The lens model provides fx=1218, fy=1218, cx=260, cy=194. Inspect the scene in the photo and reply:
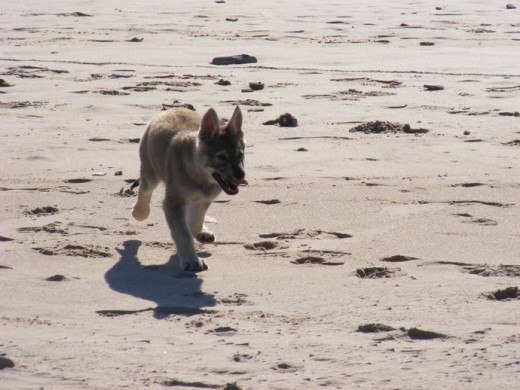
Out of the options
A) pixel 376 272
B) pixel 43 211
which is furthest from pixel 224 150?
pixel 43 211

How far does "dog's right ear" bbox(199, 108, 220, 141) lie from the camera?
24.2ft

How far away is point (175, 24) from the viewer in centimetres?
1964

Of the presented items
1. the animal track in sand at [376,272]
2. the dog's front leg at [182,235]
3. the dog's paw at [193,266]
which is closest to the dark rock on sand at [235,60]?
the dog's front leg at [182,235]

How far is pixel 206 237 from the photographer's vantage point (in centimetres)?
772

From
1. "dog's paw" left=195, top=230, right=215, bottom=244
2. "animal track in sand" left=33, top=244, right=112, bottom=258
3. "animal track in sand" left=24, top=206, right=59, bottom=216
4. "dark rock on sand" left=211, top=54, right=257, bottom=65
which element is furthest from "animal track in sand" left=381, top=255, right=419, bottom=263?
"dark rock on sand" left=211, top=54, right=257, bottom=65

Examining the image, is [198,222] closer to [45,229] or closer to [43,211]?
[45,229]

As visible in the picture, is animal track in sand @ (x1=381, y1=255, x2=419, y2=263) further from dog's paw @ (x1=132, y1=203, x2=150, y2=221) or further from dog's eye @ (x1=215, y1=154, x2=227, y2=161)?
dog's paw @ (x1=132, y1=203, x2=150, y2=221)

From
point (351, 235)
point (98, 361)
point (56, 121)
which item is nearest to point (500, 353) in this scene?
point (98, 361)

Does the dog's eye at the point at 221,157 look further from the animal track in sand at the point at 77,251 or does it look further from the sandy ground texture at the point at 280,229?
the animal track in sand at the point at 77,251

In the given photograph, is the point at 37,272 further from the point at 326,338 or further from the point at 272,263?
the point at 326,338

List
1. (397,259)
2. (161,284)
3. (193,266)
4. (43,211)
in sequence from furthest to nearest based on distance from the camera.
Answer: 1. (43,211)
2. (397,259)
3. (193,266)
4. (161,284)

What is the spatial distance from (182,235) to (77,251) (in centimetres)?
65

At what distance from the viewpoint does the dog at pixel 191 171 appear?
288 inches

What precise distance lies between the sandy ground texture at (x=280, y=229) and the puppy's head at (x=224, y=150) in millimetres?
464
